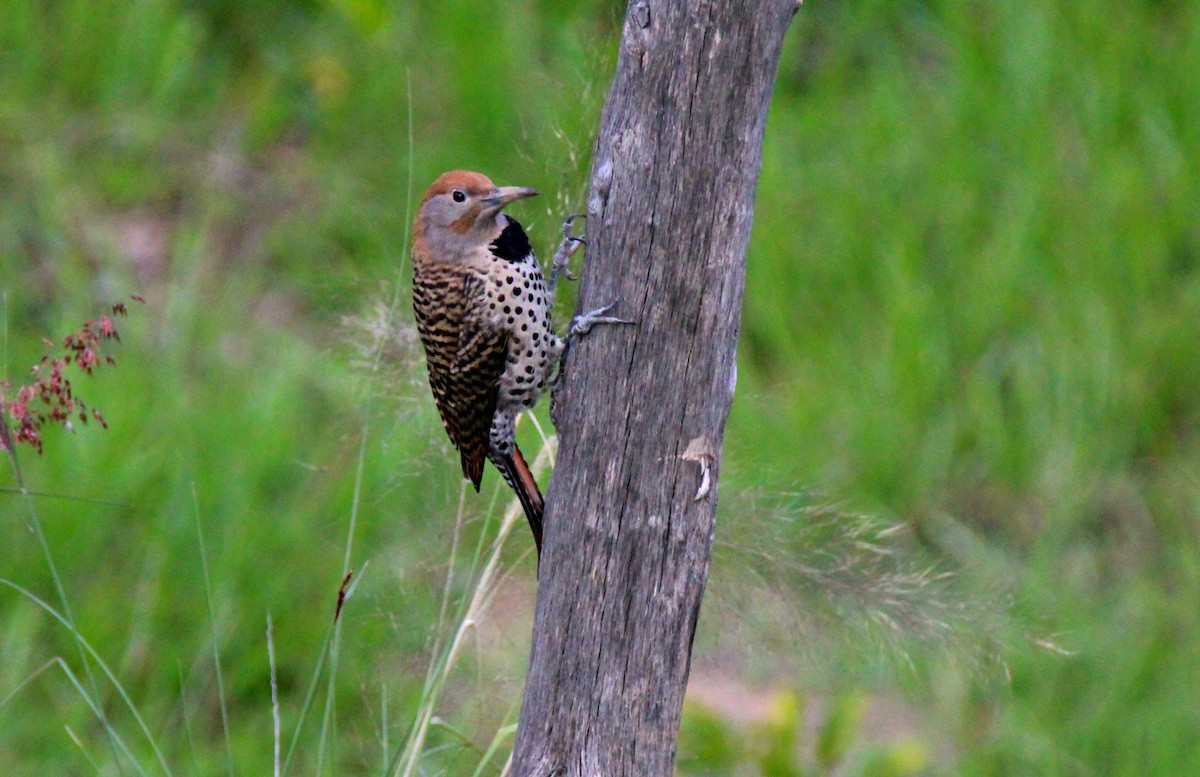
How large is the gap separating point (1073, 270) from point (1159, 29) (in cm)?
137

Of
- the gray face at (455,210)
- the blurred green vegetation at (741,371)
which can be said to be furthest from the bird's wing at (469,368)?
the blurred green vegetation at (741,371)

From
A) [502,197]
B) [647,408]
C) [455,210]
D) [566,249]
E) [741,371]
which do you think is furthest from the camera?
[741,371]

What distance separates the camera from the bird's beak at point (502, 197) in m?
2.95

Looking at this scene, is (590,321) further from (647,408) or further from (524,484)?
(524,484)

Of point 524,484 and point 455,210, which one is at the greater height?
point 455,210

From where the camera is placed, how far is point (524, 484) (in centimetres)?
289

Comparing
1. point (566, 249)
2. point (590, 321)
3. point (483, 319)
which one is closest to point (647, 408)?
point (590, 321)

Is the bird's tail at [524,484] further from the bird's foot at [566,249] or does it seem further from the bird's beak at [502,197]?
the bird's beak at [502,197]

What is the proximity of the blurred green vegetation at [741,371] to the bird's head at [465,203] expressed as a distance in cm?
14

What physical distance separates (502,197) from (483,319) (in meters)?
0.26

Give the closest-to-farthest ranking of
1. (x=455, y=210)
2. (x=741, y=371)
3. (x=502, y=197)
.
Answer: (x=502, y=197) → (x=455, y=210) → (x=741, y=371)

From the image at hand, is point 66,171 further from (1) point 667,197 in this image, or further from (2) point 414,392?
(1) point 667,197

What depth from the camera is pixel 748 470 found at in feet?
11.3

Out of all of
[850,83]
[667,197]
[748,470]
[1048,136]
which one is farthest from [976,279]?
[667,197]
